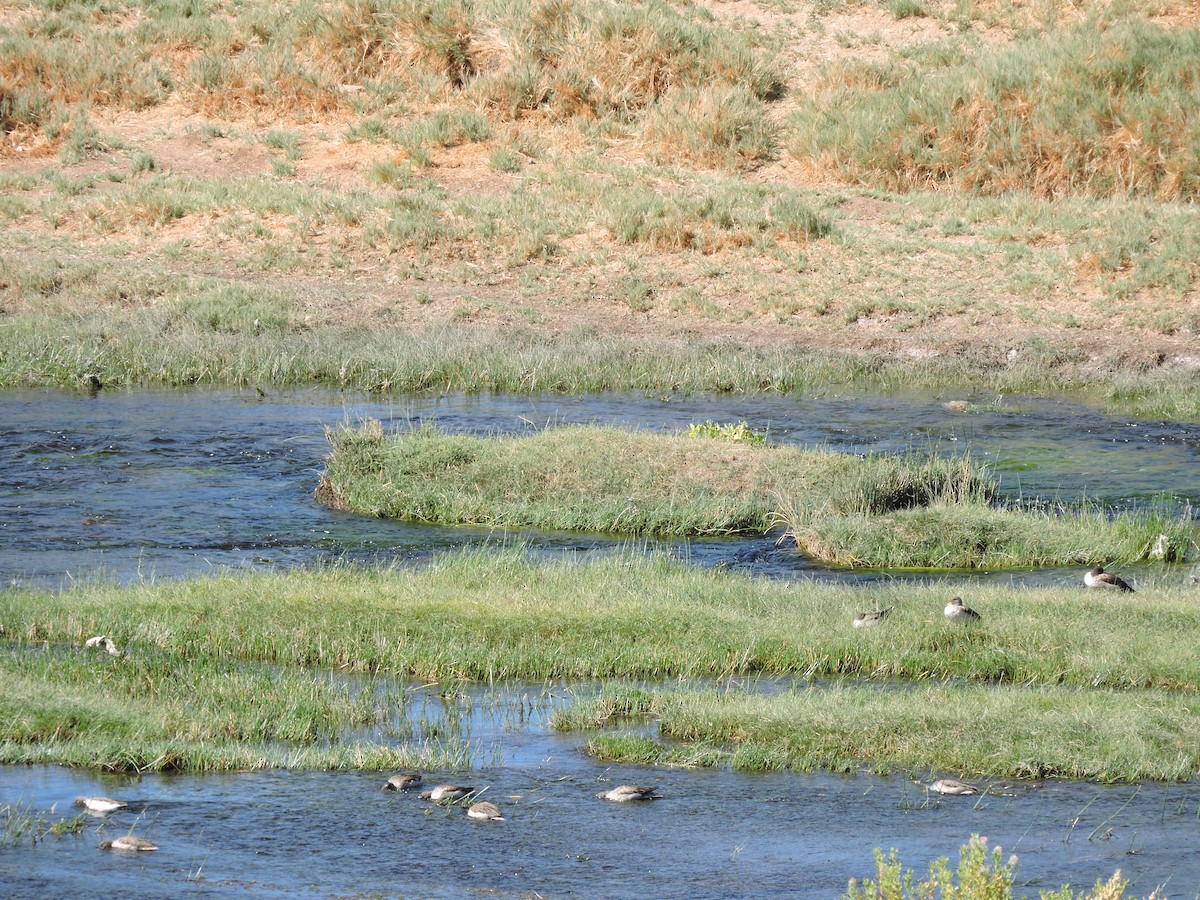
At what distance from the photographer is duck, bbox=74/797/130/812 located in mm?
6609

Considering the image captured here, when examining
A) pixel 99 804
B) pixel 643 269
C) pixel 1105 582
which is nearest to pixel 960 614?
pixel 1105 582

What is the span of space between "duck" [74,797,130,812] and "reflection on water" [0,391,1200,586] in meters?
4.91

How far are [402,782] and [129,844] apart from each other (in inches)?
53.8

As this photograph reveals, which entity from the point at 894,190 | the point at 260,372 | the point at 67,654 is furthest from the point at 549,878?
the point at 894,190

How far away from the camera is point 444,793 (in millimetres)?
6961

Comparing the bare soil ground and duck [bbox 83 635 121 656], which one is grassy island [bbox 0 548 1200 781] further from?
the bare soil ground

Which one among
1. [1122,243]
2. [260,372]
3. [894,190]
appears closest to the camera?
[260,372]

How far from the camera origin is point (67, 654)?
357 inches

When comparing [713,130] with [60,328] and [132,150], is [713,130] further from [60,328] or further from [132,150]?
[60,328]

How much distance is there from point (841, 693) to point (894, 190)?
20528 millimetres

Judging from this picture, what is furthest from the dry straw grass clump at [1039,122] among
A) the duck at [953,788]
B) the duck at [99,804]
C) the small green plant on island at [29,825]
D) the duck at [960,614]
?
the small green plant on island at [29,825]

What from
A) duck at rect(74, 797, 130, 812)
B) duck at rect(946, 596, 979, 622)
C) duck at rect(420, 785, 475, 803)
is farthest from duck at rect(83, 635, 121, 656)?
duck at rect(946, 596, 979, 622)

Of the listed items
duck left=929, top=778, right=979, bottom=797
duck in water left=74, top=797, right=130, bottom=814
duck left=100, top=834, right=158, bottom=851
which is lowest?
duck left=929, top=778, right=979, bottom=797

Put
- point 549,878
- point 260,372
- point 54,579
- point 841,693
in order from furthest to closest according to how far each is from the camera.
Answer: point 260,372
point 54,579
point 841,693
point 549,878
